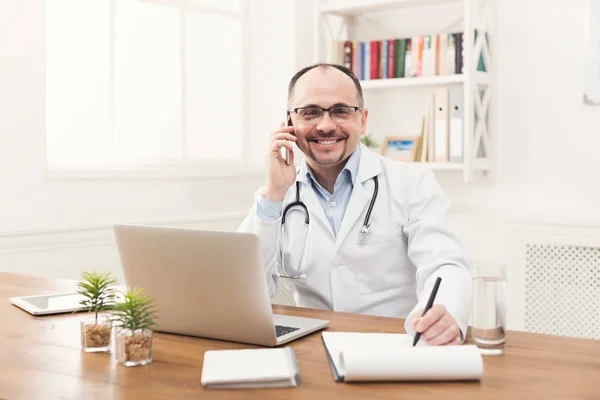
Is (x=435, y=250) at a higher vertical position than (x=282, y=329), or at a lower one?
higher

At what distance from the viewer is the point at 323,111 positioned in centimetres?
219

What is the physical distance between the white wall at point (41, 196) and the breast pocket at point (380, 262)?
4.87 feet

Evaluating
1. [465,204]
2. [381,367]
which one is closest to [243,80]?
[465,204]

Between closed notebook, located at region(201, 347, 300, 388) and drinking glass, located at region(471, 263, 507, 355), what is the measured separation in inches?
13.9

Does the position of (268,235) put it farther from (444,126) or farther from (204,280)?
(444,126)

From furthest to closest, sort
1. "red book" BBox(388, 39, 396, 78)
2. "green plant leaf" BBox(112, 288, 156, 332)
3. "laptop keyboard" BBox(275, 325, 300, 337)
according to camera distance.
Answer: "red book" BBox(388, 39, 396, 78) → "laptop keyboard" BBox(275, 325, 300, 337) → "green plant leaf" BBox(112, 288, 156, 332)

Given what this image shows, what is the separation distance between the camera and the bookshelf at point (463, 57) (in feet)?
11.2

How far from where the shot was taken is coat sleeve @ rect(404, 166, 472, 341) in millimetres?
1609

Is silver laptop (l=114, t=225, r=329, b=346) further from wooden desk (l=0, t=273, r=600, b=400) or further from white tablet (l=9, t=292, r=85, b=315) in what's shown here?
white tablet (l=9, t=292, r=85, b=315)

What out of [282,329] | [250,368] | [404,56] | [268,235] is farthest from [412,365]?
[404,56]

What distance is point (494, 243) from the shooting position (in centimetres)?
361

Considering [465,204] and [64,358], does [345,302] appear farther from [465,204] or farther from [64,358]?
[465,204]

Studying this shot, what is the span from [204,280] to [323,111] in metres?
0.91

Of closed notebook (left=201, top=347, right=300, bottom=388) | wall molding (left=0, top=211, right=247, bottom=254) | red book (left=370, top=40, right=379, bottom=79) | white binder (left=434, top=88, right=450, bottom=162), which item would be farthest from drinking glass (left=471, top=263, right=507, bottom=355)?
red book (left=370, top=40, right=379, bottom=79)
